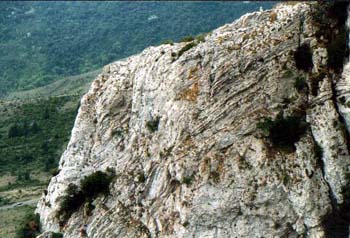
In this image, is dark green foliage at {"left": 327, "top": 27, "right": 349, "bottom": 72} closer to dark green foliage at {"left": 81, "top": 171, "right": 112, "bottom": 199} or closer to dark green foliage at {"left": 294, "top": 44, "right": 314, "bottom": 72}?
dark green foliage at {"left": 294, "top": 44, "right": 314, "bottom": 72}

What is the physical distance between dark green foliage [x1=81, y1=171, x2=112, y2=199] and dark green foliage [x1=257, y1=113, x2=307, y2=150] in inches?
523

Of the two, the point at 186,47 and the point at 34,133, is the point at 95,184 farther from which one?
the point at 34,133

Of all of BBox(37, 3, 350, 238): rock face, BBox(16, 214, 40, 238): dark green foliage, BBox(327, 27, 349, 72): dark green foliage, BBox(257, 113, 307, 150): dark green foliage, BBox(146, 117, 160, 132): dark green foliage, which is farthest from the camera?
BBox(16, 214, 40, 238): dark green foliage

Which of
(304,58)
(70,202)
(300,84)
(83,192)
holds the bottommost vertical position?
(70,202)

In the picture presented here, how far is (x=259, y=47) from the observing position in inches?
1657

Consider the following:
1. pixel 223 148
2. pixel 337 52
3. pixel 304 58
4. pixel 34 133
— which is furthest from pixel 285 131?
pixel 34 133

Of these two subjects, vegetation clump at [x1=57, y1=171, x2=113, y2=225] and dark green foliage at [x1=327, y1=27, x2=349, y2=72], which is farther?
vegetation clump at [x1=57, y1=171, x2=113, y2=225]

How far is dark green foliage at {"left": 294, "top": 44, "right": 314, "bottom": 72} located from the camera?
41375mm

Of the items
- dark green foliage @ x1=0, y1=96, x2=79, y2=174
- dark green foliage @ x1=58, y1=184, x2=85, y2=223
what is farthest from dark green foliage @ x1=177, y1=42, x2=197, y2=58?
dark green foliage @ x1=0, y1=96, x2=79, y2=174

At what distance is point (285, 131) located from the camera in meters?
39.3

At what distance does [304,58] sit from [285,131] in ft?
18.5

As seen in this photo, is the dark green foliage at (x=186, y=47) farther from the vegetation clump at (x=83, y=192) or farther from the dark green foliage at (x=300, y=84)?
the vegetation clump at (x=83, y=192)

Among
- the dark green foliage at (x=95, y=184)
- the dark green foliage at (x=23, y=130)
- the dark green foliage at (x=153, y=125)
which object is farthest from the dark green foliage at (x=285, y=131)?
the dark green foliage at (x=23, y=130)

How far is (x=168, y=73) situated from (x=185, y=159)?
7.89m
